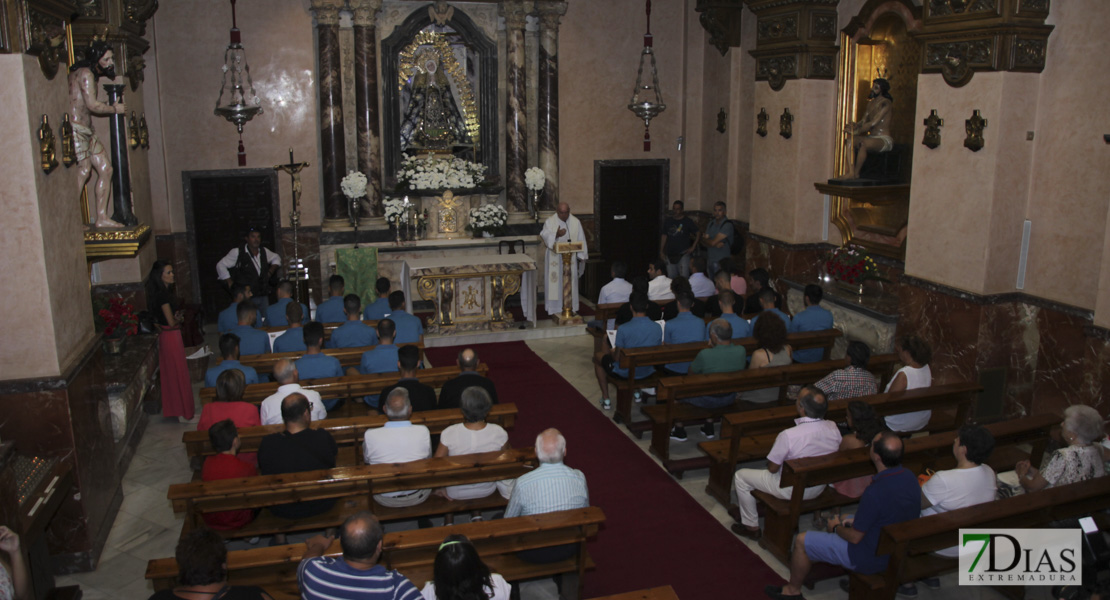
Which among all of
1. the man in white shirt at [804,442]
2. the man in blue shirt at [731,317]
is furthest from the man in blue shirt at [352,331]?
the man in white shirt at [804,442]

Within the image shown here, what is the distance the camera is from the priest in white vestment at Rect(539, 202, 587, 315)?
11.8 metres

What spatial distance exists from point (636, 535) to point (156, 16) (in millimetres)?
9845

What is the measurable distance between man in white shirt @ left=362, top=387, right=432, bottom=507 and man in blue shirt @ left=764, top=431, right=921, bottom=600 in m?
2.48

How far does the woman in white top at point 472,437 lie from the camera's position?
5.59 metres

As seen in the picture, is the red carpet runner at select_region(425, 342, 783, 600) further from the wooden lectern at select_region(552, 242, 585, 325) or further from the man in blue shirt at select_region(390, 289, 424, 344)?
the wooden lectern at select_region(552, 242, 585, 325)

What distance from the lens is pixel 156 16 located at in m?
11.6

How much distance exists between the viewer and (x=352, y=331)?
828 centimetres

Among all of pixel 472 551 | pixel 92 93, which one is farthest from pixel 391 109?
pixel 472 551

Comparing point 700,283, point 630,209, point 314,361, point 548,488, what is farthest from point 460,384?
point 630,209

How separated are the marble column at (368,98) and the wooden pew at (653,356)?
5.91m

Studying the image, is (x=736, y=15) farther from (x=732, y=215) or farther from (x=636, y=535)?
(x=636, y=535)

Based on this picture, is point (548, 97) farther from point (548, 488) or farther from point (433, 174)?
point (548, 488)

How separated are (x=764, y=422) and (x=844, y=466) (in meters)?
0.99

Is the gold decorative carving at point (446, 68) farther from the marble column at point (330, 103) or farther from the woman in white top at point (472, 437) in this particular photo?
the woman in white top at point (472, 437)
